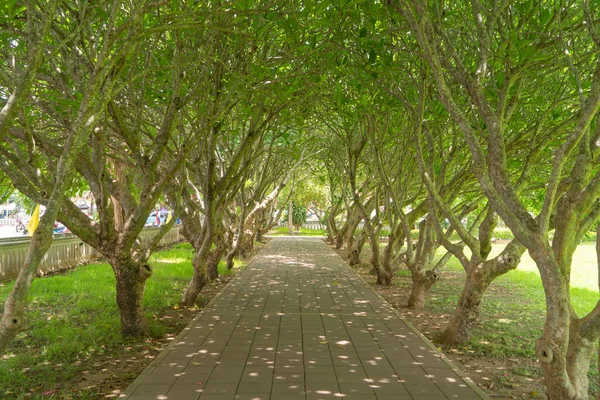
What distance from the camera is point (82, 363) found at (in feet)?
17.1

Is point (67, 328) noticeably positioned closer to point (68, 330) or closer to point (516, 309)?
point (68, 330)

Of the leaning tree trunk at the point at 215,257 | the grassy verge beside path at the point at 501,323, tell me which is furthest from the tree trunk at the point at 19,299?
the leaning tree trunk at the point at 215,257

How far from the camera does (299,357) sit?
5.33 meters

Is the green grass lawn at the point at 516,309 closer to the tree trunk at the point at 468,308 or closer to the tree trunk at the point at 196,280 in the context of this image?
the tree trunk at the point at 468,308

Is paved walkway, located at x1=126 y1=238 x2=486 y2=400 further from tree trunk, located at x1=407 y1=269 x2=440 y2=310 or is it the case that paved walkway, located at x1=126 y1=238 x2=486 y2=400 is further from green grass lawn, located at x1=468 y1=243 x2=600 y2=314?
green grass lawn, located at x1=468 y1=243 x2=600 y2=314

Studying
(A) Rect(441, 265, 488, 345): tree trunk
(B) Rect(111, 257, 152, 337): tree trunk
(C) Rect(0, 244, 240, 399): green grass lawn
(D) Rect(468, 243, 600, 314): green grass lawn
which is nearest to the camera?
(C) Rect(0, 244, 240, 399): green grass lawn

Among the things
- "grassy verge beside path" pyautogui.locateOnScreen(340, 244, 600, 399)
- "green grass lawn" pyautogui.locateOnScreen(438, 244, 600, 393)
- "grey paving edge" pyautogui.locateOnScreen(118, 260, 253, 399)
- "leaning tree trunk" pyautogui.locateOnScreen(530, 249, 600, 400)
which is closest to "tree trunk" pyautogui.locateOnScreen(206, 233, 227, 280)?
"grey paving edge" pyautogui.locateOnScreen(118, 260, 253, 399)

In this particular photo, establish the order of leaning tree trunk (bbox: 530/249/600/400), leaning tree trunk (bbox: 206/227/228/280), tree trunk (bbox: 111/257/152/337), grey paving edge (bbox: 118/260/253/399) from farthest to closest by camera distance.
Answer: leaning tree trunk (bbox: 206/227/228/280), tree trunk (bbox: 111/257/152/337), grey paving edge (bbox: 118/260/253/399), leaning tree trunk (bbox: 530/249/600/400)

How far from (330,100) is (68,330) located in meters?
5.75

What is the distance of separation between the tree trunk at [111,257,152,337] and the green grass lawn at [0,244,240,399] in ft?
0.61

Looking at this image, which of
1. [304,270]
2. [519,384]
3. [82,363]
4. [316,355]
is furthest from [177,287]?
[519,384]

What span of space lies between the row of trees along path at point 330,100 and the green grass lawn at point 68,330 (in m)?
0.58

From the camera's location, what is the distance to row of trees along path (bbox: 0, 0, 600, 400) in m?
3.71

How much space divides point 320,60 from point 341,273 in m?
7.45
